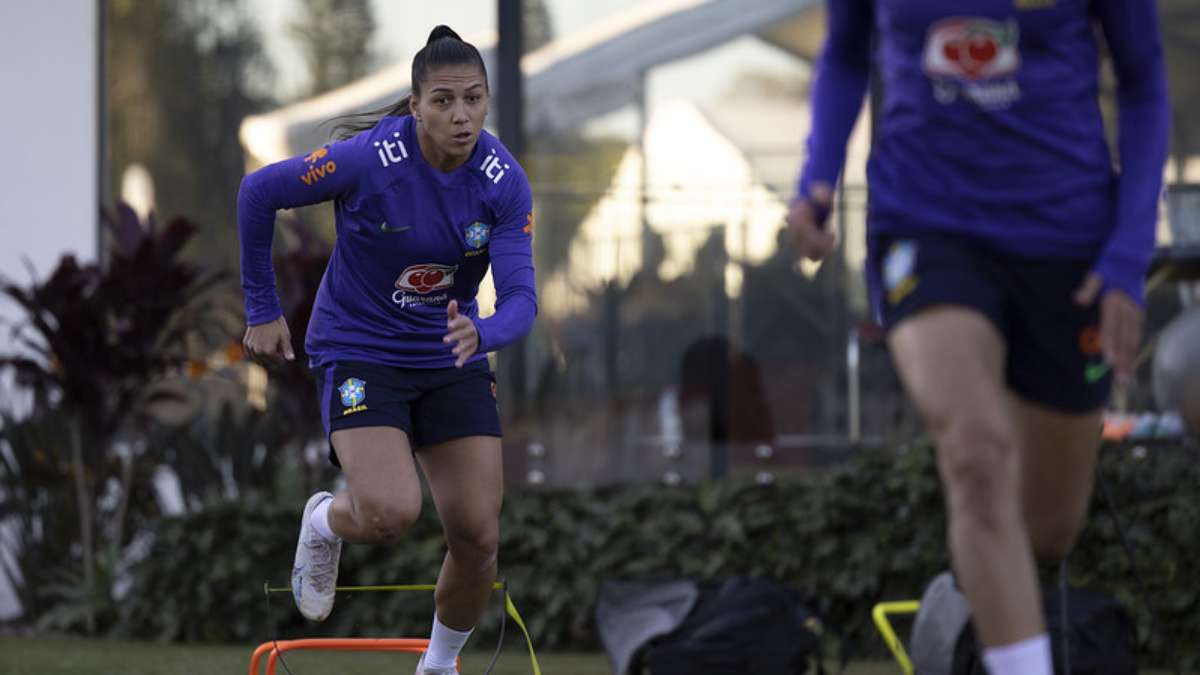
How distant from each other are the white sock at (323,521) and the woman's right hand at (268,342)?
0.47 metres

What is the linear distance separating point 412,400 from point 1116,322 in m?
2.31

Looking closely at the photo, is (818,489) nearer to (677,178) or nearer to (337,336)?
(677,178)

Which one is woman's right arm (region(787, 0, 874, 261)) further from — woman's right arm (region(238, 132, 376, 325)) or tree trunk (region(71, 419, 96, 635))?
tree trunk (region(71, 419, 96, 635))

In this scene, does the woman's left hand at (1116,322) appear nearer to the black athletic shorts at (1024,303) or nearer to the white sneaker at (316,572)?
the black athletic shorts at (1024,303)

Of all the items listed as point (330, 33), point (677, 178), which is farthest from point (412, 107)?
point (330, 33)

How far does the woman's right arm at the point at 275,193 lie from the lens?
188 inches

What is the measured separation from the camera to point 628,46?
964 centimetres

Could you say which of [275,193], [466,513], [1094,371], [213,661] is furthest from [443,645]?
[213,661]

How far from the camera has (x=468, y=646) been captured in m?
7.77

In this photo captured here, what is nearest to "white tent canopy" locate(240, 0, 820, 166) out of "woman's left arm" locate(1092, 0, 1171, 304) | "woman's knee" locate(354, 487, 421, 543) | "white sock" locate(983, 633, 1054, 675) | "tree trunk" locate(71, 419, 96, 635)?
"tree trunk" locate(71, 419, 96, 635)

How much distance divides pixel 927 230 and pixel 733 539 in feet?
14.5

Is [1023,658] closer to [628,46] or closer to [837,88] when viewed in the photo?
[837,88]

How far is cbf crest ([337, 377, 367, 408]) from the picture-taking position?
489 cm

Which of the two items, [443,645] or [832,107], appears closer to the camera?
[832,107]
